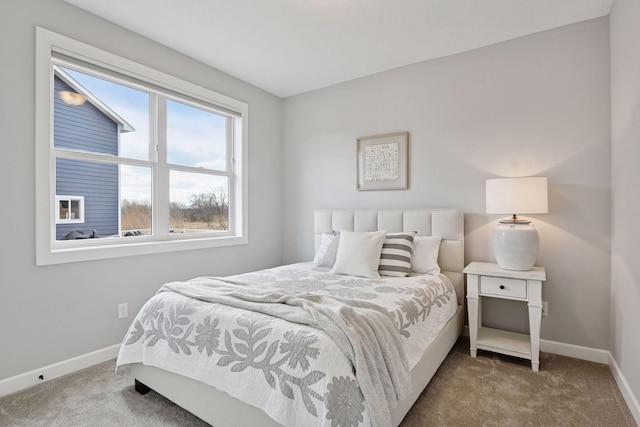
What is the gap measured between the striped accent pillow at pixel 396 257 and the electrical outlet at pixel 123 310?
2.14 metres

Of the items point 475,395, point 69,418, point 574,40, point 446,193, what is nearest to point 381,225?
point 446,193

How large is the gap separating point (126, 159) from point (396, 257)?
8.08ft

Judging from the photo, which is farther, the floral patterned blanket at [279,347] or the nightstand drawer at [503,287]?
the nightstand drawer at [503,287]

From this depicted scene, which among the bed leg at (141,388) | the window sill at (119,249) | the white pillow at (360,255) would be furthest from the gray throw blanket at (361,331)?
the window sill at (119,249)

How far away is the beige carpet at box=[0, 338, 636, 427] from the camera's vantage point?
1805 mm

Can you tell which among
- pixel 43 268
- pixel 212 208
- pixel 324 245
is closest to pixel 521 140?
pixel 324 245

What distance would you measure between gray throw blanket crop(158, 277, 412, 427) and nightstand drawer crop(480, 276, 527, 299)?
1.25m

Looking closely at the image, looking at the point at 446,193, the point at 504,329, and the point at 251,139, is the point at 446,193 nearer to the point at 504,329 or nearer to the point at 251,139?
the point at 504,329

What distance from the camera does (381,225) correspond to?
11.0 ft

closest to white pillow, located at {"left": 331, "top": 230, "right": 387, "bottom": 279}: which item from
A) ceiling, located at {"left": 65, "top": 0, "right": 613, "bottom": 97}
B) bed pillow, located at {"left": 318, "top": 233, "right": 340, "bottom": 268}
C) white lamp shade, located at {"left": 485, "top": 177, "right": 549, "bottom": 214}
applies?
bed pillow, located at {"left": 318, "top": 233, "right": 340, "bottom": 268}

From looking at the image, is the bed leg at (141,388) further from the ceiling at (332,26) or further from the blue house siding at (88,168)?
the ceiling at (332,26)

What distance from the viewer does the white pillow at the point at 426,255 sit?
286cm

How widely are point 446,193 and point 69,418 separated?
3.26m

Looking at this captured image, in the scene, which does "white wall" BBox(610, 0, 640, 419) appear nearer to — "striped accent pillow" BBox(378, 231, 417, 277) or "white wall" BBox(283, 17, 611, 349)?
"white wall" BBox(283, 17, 611, 349)
